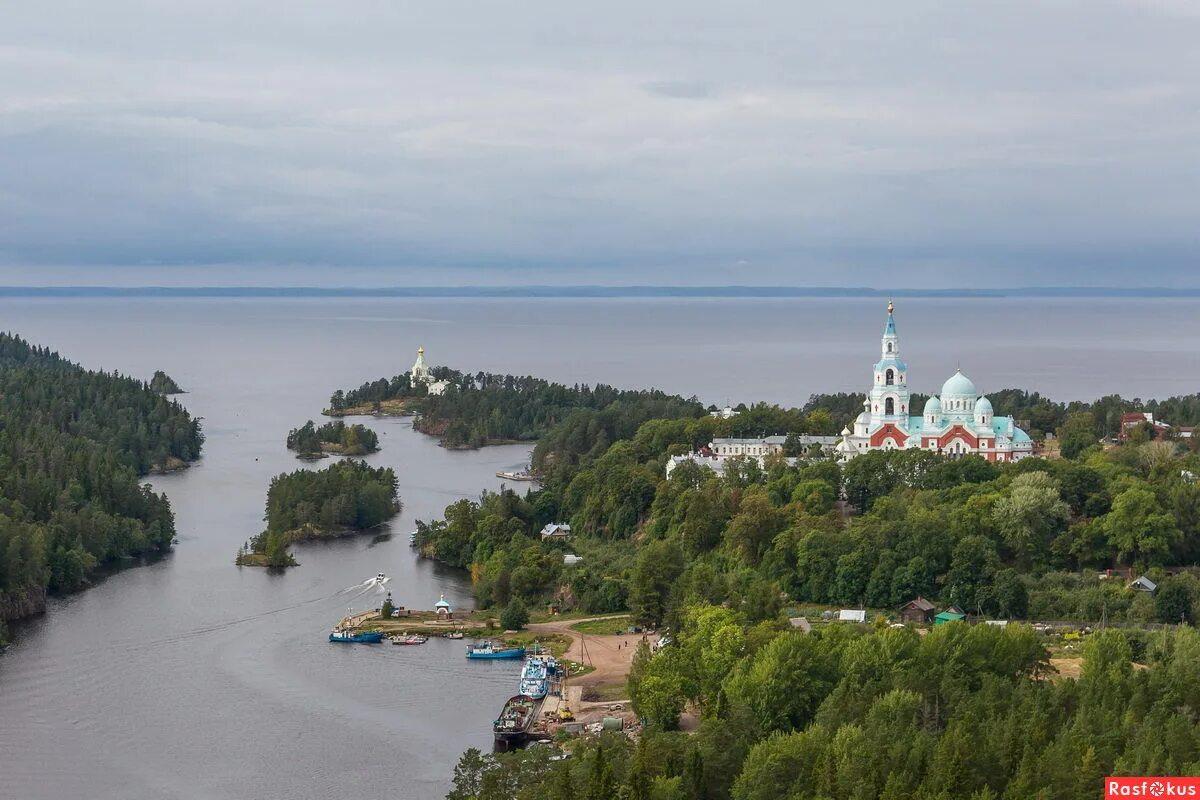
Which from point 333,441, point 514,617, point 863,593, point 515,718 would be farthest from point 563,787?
point 333,441

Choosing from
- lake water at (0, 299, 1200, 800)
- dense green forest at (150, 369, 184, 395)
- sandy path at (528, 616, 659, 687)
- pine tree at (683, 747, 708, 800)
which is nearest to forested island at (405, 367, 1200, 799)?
pine tree at (683, 747, 708, 800)

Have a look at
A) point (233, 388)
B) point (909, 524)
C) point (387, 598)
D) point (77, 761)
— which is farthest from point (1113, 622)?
point (233, 388)

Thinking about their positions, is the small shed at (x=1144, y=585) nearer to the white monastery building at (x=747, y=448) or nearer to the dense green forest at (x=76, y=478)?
the white monastery building at (x=747, y=448)

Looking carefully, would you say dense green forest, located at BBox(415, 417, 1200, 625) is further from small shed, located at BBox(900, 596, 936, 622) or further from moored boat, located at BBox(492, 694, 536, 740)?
moored boat, located at BBox(492, 694, 536, 740)

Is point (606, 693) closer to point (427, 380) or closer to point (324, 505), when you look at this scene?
point (324, 505)

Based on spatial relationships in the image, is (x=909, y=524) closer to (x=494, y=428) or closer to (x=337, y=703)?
(x=337, y=703)

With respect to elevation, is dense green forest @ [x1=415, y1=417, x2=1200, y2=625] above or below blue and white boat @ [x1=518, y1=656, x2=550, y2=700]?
above
